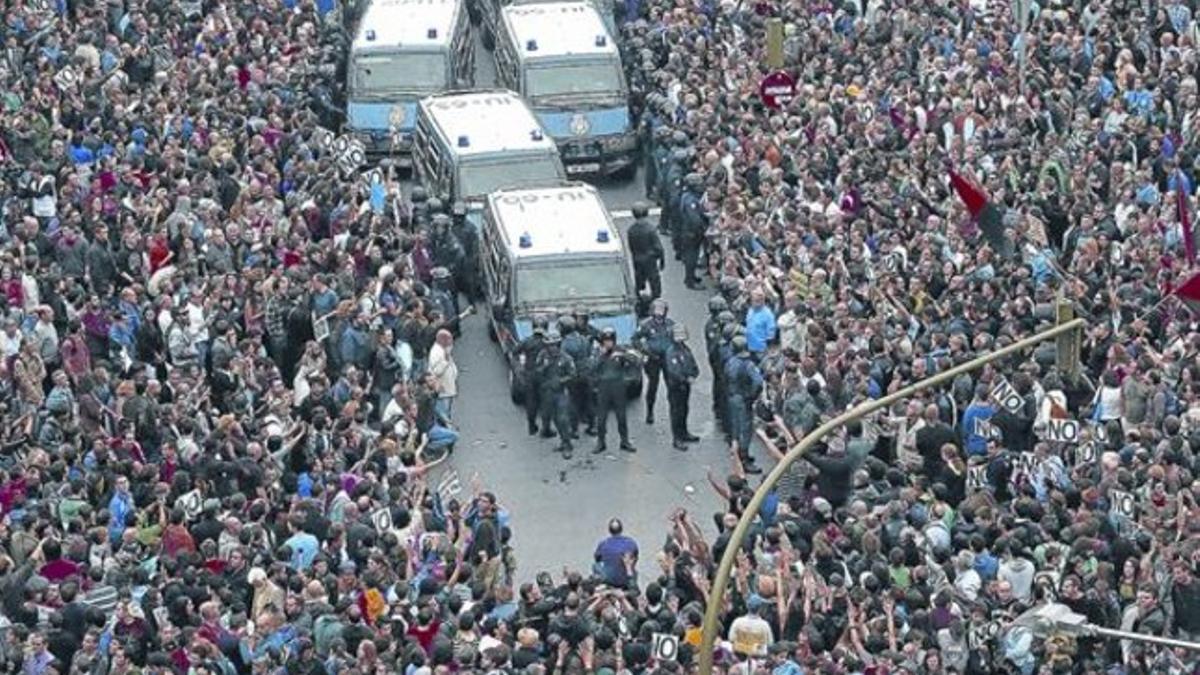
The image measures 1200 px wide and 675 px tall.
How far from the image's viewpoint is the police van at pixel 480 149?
4409 cm

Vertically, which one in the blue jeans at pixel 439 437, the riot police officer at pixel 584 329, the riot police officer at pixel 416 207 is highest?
the riot police officer at pixel 584 329

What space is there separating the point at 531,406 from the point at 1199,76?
9687 millimetres

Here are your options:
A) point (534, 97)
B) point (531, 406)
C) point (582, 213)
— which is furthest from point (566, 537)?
point (534, 97)

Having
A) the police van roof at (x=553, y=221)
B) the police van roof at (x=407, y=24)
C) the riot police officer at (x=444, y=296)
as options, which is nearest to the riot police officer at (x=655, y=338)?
the police van roof at (x=553, y=221)

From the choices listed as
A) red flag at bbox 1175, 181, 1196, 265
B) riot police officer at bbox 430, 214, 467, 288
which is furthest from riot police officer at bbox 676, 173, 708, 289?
red flag at bbox 1175, 181, 1196, 265

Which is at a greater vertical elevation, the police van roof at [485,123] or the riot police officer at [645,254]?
the police van roof at [485,123]

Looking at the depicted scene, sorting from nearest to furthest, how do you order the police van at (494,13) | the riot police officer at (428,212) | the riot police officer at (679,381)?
the riot police officer at (679,381)
the riot police officer at (428,212)
the police van at (494,13)

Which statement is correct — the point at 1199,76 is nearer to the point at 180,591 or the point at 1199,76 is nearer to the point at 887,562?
the point at 887,562

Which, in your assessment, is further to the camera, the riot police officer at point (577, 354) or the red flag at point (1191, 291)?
the riot police officer at point (577, 354)

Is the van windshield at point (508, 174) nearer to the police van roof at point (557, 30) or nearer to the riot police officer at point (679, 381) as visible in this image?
the police van roof at point (557, 30)

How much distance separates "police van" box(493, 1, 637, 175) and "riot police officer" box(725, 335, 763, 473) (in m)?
9.24

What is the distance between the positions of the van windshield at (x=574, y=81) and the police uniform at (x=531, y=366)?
7.98 meters

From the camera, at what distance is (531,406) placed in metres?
39.7

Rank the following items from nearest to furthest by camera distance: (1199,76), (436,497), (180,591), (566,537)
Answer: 1. (180,591)
2. (436,497)
3. (566,537)
4. (1199,76)
